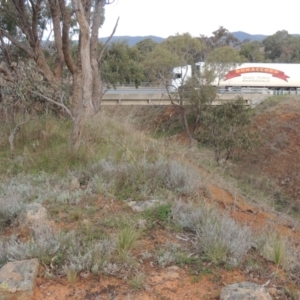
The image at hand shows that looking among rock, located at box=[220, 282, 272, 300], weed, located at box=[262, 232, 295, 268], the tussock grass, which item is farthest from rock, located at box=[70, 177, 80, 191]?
rock, located at box=[220, 282, 272, 300]

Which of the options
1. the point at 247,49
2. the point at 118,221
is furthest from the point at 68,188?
the point at 247,49

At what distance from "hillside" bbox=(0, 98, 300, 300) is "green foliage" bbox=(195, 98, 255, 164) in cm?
1099

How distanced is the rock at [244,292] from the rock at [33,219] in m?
1.81

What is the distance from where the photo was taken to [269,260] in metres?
3.44

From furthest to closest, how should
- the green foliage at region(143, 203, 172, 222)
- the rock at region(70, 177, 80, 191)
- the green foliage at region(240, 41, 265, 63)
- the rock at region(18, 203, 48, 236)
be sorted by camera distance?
the green foliage at region(240, 41, 265, 63) < the rock at region(70, 177, 80, 191) < the green foliage at region(143, 203, 172, 222) < the rock at region(18, 203, 48, 236)

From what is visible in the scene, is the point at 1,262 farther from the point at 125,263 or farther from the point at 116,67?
the point at 116,67

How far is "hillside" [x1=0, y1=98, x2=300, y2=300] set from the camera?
3.10 m

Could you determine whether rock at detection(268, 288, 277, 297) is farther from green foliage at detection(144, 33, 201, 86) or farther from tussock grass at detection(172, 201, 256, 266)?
green foliage at detection(144, 33, 201, 86)

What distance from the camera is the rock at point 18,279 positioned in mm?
2838

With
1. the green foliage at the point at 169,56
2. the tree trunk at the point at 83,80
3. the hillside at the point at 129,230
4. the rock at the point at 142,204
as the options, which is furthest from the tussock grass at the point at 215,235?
the green foliage at the point at 169,56

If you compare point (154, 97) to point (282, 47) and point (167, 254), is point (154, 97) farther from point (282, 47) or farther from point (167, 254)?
point (282, 47)

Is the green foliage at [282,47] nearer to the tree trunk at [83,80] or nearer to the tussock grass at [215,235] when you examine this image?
the tree trunk at [83,80]

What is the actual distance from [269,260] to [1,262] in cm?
231

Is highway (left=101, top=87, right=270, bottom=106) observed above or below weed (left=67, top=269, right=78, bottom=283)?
below
